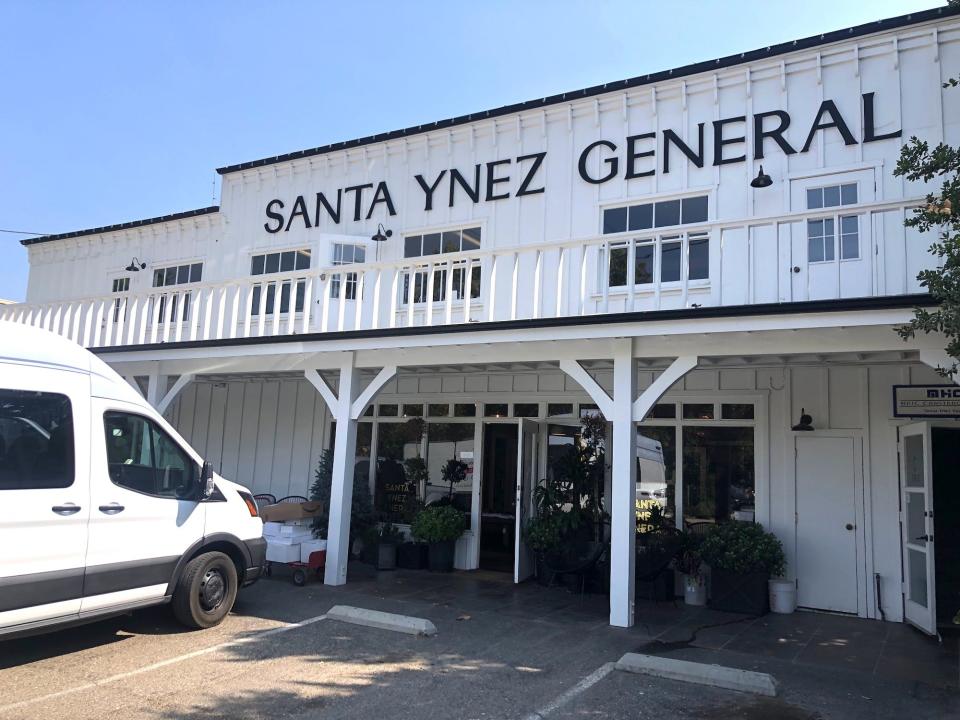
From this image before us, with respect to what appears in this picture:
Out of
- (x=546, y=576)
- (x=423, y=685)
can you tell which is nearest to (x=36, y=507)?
(x=423, y=685)

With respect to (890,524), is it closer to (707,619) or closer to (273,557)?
(707,619)

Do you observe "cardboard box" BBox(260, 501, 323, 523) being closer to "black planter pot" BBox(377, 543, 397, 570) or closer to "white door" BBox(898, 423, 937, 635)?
"black planter pot" BBox(377, 543, 397, 570)

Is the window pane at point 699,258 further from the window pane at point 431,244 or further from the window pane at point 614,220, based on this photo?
the window pane at point 431,244

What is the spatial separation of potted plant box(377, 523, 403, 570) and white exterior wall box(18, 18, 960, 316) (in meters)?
3.73

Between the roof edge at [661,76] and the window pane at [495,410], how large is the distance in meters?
4.49

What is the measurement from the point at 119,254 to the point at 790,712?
1476cm

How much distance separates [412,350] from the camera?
932cm

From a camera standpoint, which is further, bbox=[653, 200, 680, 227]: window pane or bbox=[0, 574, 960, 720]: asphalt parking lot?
bbox=[653, 200, 680, 227]: window pane

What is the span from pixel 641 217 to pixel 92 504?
25.1 ft

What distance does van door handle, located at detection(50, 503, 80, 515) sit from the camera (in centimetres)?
550

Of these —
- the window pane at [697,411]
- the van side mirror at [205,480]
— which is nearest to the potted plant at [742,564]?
the window pane at [697,411]

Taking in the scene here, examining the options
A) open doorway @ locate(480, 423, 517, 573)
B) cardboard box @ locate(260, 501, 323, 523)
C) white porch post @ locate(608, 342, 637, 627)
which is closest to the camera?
white porch post @ locate(608, 342, 637, 627)

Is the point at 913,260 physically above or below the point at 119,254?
below

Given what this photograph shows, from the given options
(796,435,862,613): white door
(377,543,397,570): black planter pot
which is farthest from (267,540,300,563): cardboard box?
(796,435,862,613): white door
